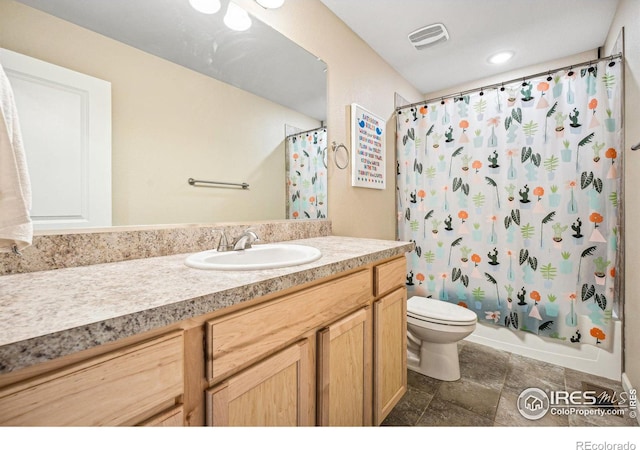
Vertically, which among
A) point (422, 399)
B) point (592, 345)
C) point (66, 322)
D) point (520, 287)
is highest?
point (66, 322)

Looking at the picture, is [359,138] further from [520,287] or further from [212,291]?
[212,291]

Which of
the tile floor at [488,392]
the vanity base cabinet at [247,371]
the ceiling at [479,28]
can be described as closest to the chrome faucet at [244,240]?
the vanity base cabinet at [247,371]

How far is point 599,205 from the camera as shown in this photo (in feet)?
5.41

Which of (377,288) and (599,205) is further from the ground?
(599,205)

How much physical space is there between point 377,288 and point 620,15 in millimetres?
2175

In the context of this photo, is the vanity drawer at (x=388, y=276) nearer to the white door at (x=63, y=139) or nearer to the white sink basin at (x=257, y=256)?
the white sink basin at (x=257, y=256)

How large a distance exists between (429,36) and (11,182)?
235 centimetres

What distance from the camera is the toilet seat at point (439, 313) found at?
5.45 ft

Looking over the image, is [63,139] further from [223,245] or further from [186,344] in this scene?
[186,344]

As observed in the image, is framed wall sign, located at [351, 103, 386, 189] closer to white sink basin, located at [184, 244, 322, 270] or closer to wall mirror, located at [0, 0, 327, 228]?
wall mirror, located at [0, 0, 327, 228]

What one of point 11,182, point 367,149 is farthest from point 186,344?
point 367,149

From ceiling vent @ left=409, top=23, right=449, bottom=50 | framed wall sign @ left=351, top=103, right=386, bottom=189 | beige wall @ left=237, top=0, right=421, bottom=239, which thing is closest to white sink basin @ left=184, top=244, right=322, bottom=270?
beige wall @ left=237, top=0, right=421, bottom=239

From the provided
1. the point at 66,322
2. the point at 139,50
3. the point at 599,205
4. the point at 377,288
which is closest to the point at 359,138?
the point at 377,288

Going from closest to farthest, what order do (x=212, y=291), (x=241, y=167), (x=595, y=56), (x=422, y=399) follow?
1. (x=212, y=291)
2. (x=241, y=167)
3. (x=422, y=399)
4. (x=595, y=56)
